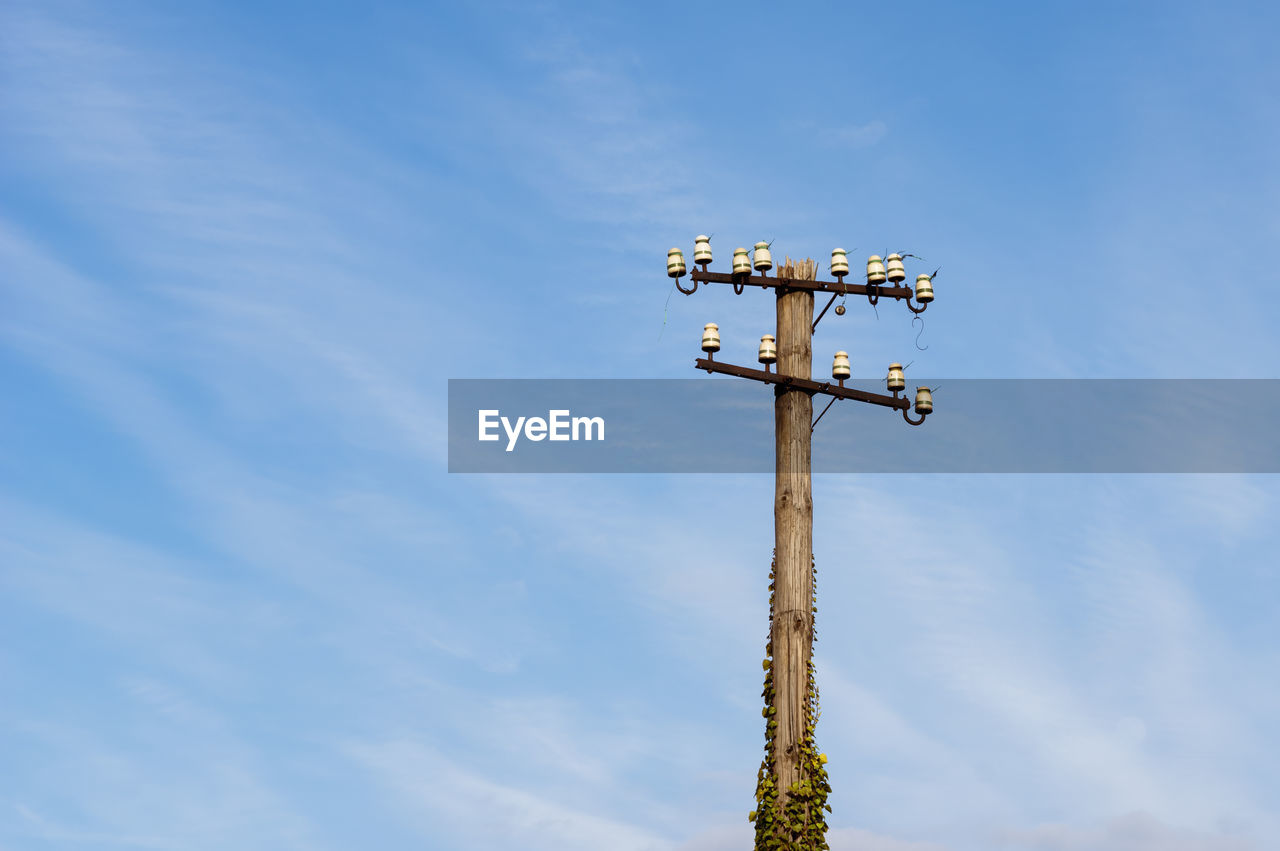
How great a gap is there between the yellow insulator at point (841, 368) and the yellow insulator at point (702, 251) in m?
2.10

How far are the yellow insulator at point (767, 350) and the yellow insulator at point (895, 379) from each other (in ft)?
5.41

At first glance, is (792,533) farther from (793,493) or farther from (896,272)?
(896,272)

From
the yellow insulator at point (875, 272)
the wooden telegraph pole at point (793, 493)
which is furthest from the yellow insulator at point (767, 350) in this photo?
the yellow insulator at point (875, 272)

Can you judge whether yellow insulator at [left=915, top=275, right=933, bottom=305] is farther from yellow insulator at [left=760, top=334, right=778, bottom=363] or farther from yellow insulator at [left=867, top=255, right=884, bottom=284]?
yellow insulator at [left=760, top=334, right=778, bottom=363]

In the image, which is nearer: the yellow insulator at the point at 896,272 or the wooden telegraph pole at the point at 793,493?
the wooden telegraph pole at the point at 793,493

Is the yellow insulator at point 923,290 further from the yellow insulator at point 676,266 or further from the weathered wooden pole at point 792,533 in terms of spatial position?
the yellow insulator at point 676,266

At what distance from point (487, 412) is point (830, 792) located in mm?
7792

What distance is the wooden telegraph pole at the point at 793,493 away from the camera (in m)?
18.5

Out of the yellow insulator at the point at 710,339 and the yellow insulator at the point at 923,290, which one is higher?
the yellow insulator at the point at 923,290

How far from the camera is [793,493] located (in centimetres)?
1942

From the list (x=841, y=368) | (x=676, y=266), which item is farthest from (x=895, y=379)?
(x=676, y=266)

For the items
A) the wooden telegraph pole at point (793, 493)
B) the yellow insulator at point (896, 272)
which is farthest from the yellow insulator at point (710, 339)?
the yellow insulator at point (896, 272)

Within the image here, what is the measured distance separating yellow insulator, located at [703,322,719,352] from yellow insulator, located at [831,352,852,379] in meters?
1.56

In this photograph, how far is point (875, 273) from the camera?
20266 mm
